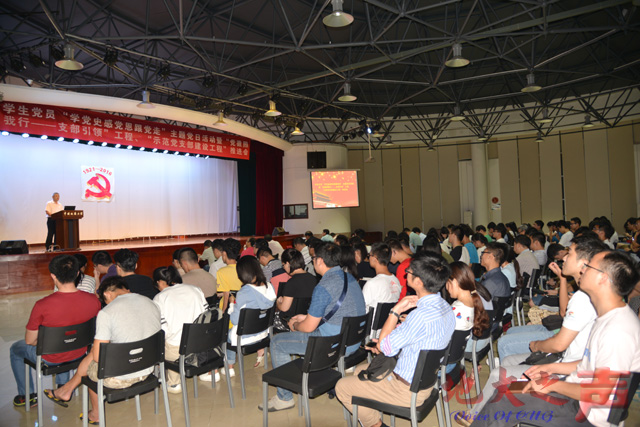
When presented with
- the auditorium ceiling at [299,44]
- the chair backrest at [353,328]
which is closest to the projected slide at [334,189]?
the auditorium ceiling at [299,44]

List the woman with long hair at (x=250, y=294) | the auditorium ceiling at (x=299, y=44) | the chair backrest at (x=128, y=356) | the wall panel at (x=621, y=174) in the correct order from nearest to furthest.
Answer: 1. the chair backrest at (x=128, y=356)
2. the woman with long hair at (x=250, y=294)
3. the auditorium ceiling at (x=299, y=44)
4. the wall panel at (x=621, y=174)

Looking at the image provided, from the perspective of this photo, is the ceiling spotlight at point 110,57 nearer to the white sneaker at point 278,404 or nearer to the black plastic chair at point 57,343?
the black plastic chair at point 57,343

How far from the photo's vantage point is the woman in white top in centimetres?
294

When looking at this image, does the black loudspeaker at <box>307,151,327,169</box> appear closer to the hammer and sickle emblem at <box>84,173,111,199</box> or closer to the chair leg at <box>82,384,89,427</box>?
the hammer and sickle emblem at <box>84,173,111,199</box>

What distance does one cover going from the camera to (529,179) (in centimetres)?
1700

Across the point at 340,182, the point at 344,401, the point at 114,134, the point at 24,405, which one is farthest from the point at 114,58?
the point at 340,182

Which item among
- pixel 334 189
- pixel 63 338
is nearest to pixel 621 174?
pixel 334 189

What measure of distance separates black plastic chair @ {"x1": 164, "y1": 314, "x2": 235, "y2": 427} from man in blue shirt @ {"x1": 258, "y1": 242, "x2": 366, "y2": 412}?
1.40 feet

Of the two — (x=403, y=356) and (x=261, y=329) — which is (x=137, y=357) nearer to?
(x=261, y=329)

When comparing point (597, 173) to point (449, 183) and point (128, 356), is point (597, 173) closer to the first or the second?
point (449, 183)

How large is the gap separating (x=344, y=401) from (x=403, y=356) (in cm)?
49

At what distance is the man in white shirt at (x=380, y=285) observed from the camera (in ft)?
12.6

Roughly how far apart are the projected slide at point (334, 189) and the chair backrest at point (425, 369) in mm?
13367

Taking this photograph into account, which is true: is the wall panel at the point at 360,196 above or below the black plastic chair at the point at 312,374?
above
